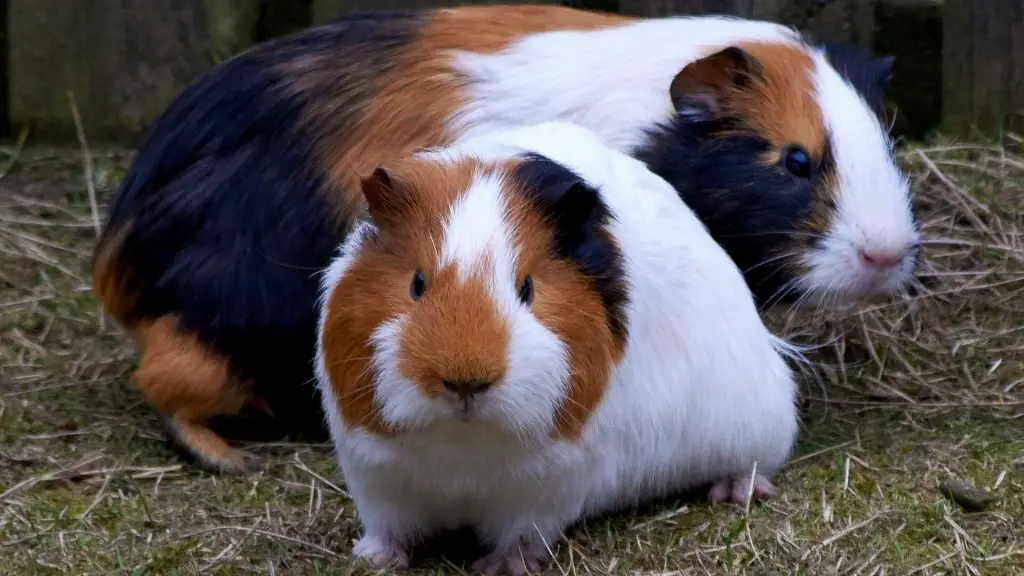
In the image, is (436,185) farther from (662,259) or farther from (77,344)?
(77,344)

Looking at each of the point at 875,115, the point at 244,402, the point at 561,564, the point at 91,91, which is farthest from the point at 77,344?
the point at 875,115

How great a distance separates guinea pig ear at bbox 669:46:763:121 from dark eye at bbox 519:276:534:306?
3.43 feet

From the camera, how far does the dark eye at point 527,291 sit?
2.21 metres

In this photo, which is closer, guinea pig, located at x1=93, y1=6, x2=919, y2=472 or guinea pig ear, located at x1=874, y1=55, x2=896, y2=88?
guinea pig, located at x1=93, y1=6, x2=919, y2=472

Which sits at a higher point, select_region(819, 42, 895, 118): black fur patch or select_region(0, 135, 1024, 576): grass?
select_region(819, 42, 895, 118): black fur patch

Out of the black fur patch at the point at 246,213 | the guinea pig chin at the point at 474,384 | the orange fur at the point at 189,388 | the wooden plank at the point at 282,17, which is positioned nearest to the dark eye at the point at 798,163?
the black fur patch at the point at 246,213

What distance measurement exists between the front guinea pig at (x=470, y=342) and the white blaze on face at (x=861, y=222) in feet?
2.57

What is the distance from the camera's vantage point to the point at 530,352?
7.02ft

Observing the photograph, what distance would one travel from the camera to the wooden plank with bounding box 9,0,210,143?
14.6 ft

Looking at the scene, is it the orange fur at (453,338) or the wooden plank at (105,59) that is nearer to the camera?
the orange fur at (453,338)

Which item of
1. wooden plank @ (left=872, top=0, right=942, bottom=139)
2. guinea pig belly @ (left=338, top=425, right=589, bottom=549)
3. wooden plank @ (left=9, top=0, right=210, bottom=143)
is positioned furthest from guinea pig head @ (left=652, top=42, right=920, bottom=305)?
wooden plank @ (left=9, top=0, right=210, bottom=143)

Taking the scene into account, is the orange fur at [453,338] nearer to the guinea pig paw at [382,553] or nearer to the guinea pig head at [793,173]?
the guinea pig paw at [382,553]

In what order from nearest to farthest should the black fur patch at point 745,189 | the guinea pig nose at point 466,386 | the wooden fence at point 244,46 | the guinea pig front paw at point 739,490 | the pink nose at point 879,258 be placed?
the guinea pig nose at point 466,386
the guinea pig front paw at point 739,490
the pink nose at point 879,258
the black fur patch at point 745,189
the wooden fence at point 244,46

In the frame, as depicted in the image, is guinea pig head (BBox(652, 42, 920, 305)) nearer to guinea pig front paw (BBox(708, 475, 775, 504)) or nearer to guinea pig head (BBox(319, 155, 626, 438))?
guinea pig front paw (BBox(708, 475, 775, 504))
